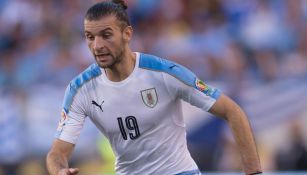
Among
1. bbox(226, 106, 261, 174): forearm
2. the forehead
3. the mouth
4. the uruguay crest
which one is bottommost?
bbox(226, 106, 261, 174): forearm

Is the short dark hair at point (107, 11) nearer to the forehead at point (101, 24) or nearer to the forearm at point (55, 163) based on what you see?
the forehead at point (101, 24)

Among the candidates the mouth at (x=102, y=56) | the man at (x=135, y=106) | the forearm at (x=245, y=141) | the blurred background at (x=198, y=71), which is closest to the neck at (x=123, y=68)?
the man at (x=135, y=106)

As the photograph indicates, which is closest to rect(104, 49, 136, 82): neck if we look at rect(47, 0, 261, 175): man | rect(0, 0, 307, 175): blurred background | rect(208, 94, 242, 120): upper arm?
rect(47, 0, 261, 175): man

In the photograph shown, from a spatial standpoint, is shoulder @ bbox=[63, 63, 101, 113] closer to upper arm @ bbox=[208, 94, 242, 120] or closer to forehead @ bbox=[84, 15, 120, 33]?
forehead @ bbox=[84, 15, 120, 33]

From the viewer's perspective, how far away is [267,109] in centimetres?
1090

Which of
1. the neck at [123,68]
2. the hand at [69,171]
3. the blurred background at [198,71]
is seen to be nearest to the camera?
the hand at [69,171]

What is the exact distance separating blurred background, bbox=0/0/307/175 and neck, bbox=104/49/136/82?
15.9 ft

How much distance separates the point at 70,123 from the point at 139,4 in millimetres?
7362

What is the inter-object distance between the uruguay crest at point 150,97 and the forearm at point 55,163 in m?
0.72

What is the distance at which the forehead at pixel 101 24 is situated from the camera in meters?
5.87

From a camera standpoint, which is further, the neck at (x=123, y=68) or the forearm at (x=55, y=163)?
the neck at (x=123, y=68)

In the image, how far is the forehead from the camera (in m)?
5.87

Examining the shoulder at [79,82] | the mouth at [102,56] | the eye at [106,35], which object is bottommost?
the shoulder at [79,82]

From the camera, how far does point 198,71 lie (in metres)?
11.6
